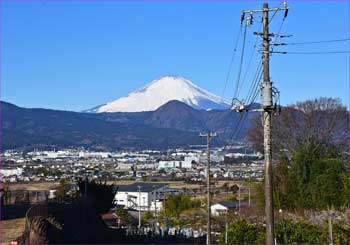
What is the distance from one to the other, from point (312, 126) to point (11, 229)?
1639 cm

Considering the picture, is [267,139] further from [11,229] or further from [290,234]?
[11,229]

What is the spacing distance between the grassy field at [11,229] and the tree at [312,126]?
13.2m

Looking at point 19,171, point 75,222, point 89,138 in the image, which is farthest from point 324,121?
point 89,138

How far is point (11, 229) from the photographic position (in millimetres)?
20016

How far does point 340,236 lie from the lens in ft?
54.1

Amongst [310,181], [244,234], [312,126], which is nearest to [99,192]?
[244,234]

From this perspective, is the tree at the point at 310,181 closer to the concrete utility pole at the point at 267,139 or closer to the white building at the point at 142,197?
the concrete utility pole at the point at 267,139

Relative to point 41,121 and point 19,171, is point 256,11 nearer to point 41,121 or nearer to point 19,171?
point 19,171

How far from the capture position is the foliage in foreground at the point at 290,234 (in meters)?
16.7

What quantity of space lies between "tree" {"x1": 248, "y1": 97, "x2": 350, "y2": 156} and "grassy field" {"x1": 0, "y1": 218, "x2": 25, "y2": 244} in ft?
43.3

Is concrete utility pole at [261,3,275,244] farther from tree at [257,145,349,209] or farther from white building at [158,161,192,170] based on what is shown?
white building at [158,161,192,170]

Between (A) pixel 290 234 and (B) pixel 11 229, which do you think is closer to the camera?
(A) pixel 290 234

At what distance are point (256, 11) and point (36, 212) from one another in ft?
32.3

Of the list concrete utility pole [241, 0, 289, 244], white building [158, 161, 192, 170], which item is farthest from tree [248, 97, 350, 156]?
white building [158, 161, 192, 170]
